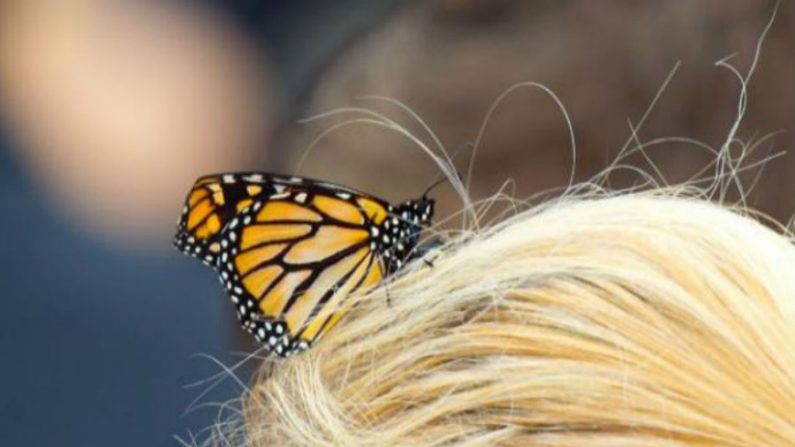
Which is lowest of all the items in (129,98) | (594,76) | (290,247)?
(290,247)

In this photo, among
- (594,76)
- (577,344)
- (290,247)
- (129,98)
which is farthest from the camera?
(129,98)

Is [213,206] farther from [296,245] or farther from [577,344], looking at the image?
[577,344]

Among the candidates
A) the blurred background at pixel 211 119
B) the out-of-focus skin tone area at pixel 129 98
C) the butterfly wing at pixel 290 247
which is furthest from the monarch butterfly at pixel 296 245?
the out-of-focus skin tone area at pixel 129 98

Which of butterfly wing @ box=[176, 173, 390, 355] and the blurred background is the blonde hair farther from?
the blurred background

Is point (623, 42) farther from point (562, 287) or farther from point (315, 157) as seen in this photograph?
point (562, 287)

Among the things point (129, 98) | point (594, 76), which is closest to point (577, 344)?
point (594, 76)

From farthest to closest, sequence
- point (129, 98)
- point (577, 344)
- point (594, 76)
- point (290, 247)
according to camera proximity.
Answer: point (129, 98), point (594, 76), point (290, 247), point (577, 344)

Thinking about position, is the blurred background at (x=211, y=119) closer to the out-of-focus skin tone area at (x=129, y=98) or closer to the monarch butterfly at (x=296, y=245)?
the out-of-focus skin tone area at (x=129, y=98)

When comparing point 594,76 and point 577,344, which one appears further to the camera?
point 594,76

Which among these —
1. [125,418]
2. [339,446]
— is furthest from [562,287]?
[125,418]

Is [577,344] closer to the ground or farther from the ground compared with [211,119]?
closer to the ground
